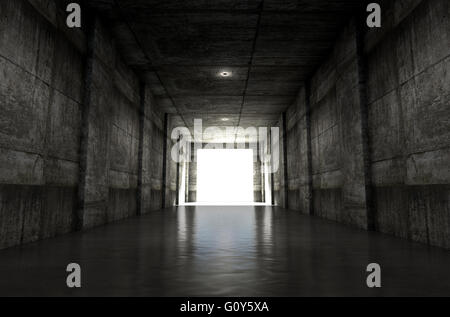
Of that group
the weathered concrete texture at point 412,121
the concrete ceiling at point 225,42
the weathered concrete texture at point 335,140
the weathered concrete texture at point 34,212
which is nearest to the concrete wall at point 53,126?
the weathered concrete texture at point 34,212

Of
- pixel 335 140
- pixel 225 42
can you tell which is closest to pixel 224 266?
pixel 335 140

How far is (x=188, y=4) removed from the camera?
845 centimetres

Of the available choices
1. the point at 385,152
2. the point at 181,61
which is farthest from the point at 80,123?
the point at 385,152

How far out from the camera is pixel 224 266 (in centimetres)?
420

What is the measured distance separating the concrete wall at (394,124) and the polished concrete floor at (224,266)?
1054mm

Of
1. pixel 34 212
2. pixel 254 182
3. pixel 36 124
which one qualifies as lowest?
pixel 34 212

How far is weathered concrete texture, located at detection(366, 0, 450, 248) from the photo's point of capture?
565cm

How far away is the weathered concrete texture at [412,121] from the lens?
5.65 meters

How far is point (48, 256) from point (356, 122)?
27.2 feet

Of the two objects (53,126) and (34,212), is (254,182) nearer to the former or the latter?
(53,126)

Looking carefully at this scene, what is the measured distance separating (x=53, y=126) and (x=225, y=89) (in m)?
9.78

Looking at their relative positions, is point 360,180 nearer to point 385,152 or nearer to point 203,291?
point 385,152

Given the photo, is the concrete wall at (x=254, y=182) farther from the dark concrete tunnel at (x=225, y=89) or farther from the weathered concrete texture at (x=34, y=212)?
the weathered concrete texture at (x=34, y=212)
